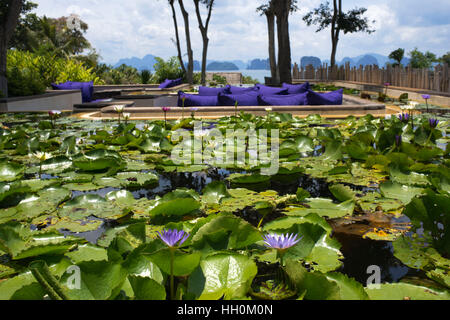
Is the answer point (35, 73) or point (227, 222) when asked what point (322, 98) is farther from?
point (35, 73)

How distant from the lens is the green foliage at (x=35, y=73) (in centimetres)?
845

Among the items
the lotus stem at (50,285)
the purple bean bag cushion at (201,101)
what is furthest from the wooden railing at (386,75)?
the lotus stem at (50,285)

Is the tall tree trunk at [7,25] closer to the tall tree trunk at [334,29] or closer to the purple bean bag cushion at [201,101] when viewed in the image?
the purple bean bag cushion at [201,101]

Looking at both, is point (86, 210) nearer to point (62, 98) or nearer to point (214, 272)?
point (214, 272)

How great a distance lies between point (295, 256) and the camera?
986mm

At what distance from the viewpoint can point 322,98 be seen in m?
5.47

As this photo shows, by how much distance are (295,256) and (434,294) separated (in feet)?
1.08

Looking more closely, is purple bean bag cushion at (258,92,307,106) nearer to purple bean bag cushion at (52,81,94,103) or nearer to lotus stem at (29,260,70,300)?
lotus stem at (29,260,70,300)

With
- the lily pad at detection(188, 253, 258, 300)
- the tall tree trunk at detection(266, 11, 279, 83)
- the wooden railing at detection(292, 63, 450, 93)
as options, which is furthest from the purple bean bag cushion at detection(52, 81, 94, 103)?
the lily pad at detection(188, 253, 258, 300)

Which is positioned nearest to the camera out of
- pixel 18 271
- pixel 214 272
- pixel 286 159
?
pixel 214 272

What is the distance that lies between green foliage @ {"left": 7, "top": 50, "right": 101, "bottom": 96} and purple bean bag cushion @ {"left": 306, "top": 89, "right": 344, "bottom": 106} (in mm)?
6346

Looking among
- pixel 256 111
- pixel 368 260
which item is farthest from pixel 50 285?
pixel 256 111

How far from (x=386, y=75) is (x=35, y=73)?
1093 cm
